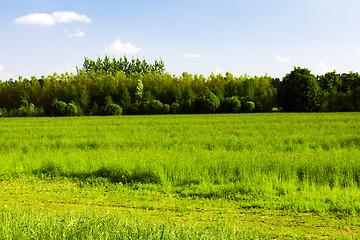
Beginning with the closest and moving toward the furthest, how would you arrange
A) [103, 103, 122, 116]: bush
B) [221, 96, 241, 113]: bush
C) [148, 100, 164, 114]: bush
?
1. [103, 103, 122, 116]: bush
2. [221, 96, 241, 113]: bush
3. [148, 100, 164, 114]: bush

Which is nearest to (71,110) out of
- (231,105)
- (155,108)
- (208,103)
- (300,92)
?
(155,108)

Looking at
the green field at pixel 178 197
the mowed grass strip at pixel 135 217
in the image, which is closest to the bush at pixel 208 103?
the green field at pixel 178 197

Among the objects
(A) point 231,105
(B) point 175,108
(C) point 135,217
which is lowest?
(C) point 135,217

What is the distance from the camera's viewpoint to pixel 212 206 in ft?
24.6

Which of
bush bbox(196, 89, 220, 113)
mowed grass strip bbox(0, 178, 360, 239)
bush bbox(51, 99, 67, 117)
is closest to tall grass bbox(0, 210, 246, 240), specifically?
mowed grass strip bbox(0, 178, 360, 239)

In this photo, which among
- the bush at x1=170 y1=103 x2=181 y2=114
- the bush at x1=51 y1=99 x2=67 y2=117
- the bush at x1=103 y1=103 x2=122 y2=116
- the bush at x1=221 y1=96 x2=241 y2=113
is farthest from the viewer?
the bush at x1=170 y1=103 x2=181 y2=114

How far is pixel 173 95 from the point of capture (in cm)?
6588

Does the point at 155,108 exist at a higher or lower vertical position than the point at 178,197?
higher

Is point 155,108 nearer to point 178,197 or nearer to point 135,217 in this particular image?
point 178,197

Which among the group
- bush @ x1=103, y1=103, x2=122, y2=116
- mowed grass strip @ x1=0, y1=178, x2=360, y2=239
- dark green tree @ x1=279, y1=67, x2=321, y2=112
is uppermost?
dark green tree @ x1=279, y1=67, x2=321, y2=112

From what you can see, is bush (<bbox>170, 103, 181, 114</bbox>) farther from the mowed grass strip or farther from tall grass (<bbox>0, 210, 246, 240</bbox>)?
tall grass (<bbox>0, 210, 246, 240</bbox>)

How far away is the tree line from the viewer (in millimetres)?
58312

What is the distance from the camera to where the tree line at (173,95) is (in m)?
58.3

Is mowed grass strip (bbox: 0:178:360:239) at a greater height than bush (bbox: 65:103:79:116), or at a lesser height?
lesser
